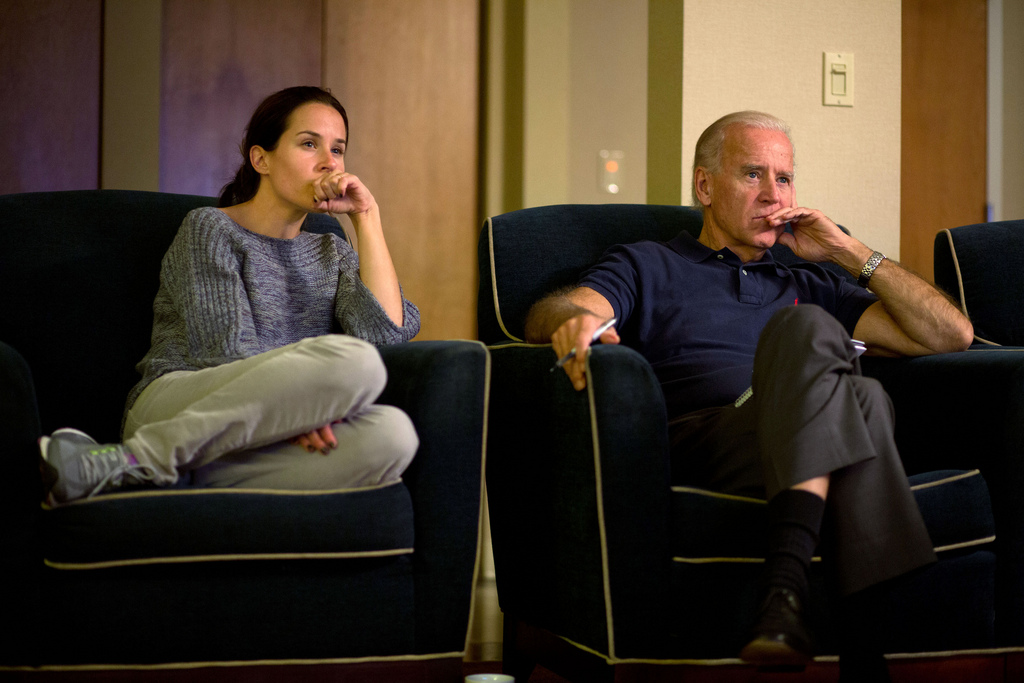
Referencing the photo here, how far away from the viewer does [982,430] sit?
4.94 ft

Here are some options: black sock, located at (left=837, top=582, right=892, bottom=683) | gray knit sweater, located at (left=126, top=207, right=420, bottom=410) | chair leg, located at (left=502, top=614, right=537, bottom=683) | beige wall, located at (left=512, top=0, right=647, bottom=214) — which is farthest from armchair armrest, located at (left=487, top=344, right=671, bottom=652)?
beige wall, located at (left=512, top=0, right=647, bottom=214)

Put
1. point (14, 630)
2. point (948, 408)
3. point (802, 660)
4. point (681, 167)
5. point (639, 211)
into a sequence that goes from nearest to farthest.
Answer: point (802, 660) → point (14, 630) → point (948, 408) → point (639, 211) → point (681, 167)

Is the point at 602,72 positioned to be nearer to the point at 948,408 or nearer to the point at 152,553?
the point at 948,408

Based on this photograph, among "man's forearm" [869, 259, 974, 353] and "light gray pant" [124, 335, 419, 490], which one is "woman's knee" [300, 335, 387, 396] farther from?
"man's forearm" [869, 259, 974, 353]

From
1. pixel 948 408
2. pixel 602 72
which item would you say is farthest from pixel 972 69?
pixel 948 408

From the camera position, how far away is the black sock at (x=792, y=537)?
1.17 m

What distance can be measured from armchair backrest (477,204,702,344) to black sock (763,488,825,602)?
2.56 ft

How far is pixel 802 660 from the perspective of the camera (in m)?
1.13

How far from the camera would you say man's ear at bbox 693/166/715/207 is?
79.4 inches

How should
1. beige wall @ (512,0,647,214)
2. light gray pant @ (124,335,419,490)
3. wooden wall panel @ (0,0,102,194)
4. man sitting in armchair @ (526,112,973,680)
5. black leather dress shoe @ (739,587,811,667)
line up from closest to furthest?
black leather dress shoe @ (739,587,811,667)
man sitting in armchair @ (526,112,973,680)
light gray pant @ (124,335,419,490)
wooden wall panel @ (0,0,102,194)
beige wall @ (512,0,647,214)

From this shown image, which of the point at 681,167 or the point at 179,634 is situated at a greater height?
the point at 681,167

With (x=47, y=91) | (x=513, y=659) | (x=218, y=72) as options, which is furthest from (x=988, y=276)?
(x=47, y=91)

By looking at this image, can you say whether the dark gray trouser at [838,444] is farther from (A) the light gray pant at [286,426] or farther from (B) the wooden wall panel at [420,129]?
(B) the wooden wall panel at [420,129]

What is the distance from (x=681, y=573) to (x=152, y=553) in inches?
30.4
